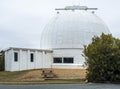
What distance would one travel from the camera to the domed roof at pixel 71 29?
9394 centimetres

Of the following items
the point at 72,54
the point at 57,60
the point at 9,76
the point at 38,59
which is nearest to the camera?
the point at 9,76

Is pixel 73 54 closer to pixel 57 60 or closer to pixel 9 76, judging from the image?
pixel 57 60

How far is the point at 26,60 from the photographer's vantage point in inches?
3489

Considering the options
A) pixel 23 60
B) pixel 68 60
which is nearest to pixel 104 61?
pixel 23 60

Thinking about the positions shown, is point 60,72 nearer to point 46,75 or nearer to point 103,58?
point 46,75

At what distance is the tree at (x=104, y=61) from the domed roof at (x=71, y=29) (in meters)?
25.1

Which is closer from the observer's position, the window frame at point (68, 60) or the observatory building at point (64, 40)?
the observatory building at point (64, 40)

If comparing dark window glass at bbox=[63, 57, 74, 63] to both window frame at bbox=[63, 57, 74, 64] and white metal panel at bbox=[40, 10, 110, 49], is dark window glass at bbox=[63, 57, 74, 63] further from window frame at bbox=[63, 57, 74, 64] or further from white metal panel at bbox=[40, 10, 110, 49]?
white metal panel at bbox=[40, 10, 110, 49]

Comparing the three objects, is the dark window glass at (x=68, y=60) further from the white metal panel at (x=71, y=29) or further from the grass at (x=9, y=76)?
the grass at (x=9, y=76)

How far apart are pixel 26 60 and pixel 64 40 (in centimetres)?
996

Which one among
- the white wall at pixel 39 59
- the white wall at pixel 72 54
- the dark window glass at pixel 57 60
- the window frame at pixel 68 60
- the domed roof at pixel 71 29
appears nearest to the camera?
the white wall at pixel 39 59

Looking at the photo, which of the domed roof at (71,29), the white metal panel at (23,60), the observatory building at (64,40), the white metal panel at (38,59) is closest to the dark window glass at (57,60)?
the observatory building at (64,40)

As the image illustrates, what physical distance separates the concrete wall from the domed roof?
11.1ft

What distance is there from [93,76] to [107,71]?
2262 mm
